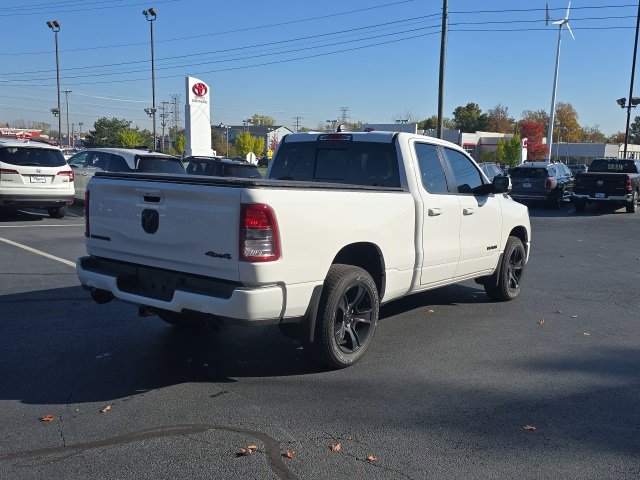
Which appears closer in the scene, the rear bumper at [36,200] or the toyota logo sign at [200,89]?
the rear bumper at [36,200]

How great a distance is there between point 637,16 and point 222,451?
4086 cm

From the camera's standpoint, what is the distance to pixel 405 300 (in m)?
7.95

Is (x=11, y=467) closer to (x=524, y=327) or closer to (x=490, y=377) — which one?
(x=490, y=377)

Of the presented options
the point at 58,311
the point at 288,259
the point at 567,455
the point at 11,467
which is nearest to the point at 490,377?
the point at 567,455

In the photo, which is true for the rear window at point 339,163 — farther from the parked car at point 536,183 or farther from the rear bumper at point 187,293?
the parked car at point 536,183

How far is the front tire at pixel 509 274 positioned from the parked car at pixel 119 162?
9433 millimetres

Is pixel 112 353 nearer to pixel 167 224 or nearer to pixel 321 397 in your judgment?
pixel 167 224

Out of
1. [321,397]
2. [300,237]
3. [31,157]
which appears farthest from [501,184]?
[31,157]

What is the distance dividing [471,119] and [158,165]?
113631 mm

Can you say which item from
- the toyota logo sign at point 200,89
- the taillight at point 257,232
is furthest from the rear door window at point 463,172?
the toyota logo sign at point 200,89

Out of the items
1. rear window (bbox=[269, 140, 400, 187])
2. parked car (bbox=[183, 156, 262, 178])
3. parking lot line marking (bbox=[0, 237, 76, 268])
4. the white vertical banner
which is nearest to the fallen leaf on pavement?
rear window (bbox=[269, 140, 400, 187])

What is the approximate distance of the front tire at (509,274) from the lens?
776 cm

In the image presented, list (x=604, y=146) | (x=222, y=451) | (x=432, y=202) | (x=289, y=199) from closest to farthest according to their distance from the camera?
(x=222, y=451) < (x=289, y=199) < (x=432, y=202) < (x=604, y=146)

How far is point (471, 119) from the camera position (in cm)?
12175
